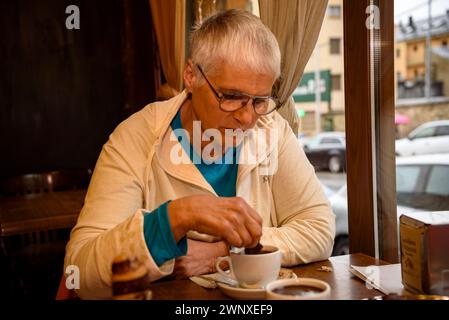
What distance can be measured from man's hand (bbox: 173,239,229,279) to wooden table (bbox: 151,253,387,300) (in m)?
0.07

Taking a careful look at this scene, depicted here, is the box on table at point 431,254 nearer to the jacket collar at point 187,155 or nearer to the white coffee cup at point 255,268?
the white coffee cup at point 255,268

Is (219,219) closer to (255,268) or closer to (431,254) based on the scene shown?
Answer: (255,268)

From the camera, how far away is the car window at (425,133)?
2141 mm

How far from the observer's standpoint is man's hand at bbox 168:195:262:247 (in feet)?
3.61

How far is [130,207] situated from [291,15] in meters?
1.23

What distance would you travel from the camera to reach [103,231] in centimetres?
133

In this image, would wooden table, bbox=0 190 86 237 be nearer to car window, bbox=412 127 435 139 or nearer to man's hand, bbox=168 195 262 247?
man's hand, bbox=168 195 262 247

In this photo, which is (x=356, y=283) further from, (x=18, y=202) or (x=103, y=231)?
(x=18, y=202)

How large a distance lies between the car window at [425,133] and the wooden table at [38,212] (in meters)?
1.89

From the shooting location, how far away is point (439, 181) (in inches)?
94.2

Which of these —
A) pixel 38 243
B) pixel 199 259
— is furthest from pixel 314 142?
pixel 199 259

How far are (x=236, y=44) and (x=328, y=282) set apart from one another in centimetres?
74

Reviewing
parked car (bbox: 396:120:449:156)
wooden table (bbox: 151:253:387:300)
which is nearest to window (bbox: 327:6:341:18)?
parked car (bbox: 396:120:449:156)

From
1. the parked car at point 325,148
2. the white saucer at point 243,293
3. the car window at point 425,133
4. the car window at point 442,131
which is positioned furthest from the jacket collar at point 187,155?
the parked car at point 325,148
